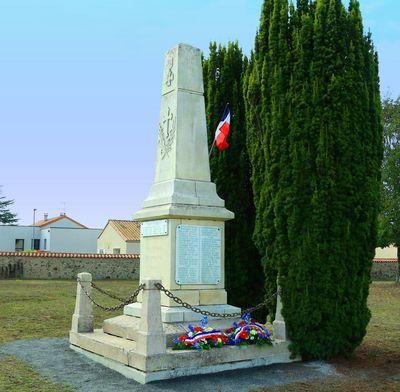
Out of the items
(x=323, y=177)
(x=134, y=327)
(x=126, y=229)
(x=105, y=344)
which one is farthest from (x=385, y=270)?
(x=105, y=344)

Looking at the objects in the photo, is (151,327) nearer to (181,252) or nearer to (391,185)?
(181,252)

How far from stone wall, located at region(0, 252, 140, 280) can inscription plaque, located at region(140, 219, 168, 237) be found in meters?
23.6

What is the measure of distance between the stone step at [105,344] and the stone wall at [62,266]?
908 inches

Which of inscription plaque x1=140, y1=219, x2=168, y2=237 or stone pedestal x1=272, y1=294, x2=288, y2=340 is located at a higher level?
inscription plaque x1=140, y1=219, x2=168, y2=237

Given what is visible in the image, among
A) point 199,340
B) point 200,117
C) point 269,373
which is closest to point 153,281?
point 199,340

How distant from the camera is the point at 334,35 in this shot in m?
7.77

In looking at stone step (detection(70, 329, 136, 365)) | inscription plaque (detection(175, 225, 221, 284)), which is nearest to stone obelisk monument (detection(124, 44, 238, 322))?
inscription plaque (detection(175, 225, 221, 284))

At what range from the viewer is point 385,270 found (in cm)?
3797

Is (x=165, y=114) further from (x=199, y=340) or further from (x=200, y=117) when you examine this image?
(x=199, y=340)

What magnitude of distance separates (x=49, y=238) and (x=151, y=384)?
1850 inches

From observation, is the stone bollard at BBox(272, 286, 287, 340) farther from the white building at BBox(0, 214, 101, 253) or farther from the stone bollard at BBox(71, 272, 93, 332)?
the white building at BBox(0, 214, 101, 253)

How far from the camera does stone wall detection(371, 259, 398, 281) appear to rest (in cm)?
3741

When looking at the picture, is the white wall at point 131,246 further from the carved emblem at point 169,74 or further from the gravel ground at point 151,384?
the carved emblem at point 169,74

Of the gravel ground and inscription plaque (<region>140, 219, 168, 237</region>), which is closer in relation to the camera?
the gravel ground
